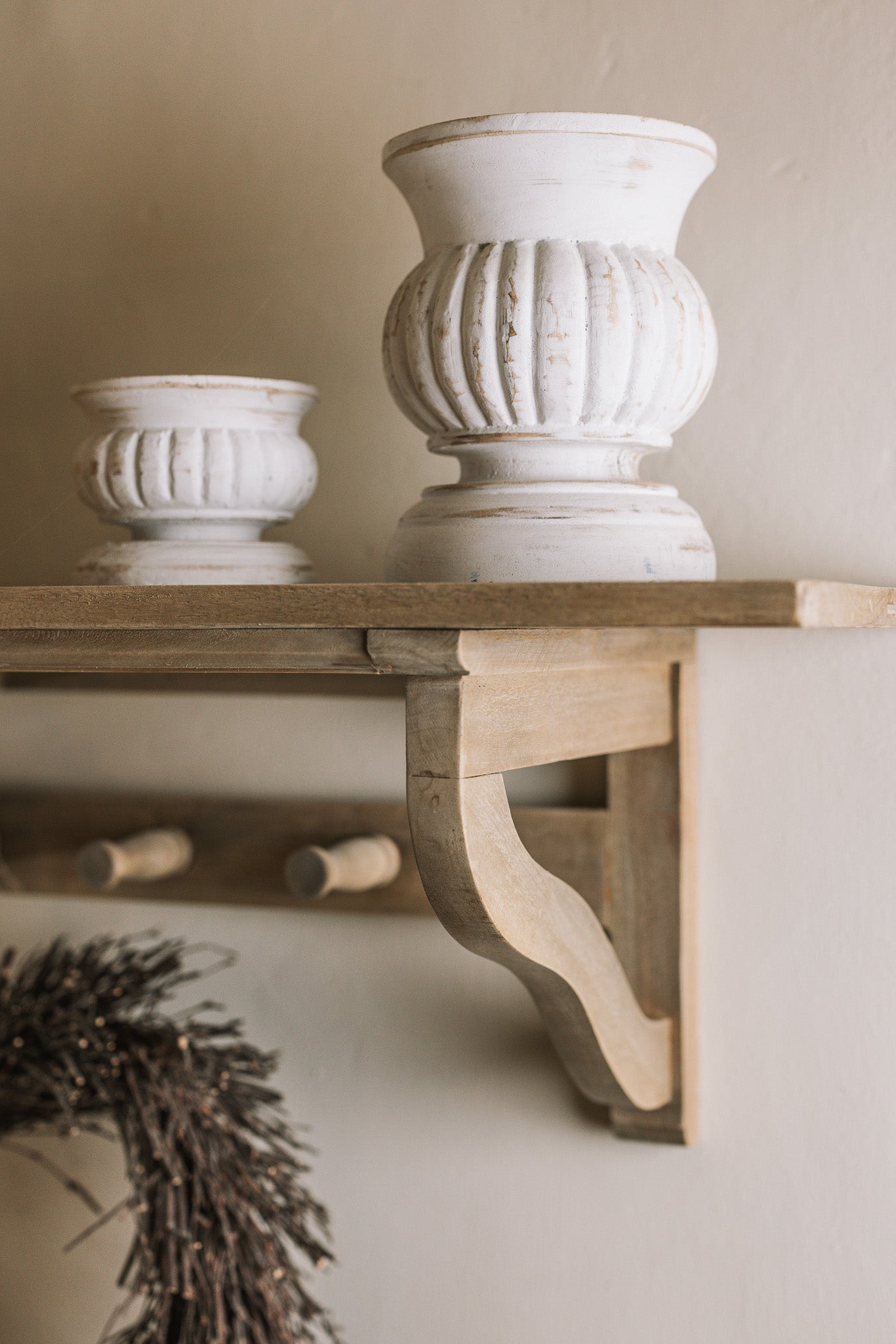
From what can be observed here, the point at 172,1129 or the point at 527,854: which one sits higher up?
the point at 527,854

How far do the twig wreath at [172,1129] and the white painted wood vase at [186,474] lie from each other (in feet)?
0.85

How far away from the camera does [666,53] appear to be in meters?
0.73

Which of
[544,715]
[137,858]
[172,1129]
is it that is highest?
[544,715]

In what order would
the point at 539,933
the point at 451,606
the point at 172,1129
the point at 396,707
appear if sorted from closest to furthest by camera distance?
the point at 451,606 → the point at 539,933 → the point at 172,1129 → the point at 396,707

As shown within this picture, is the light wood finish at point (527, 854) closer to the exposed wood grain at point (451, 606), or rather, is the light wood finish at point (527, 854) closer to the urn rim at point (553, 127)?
the exposed wood grain at point (451, 606)

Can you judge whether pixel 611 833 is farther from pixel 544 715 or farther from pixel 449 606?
pixel 449 606

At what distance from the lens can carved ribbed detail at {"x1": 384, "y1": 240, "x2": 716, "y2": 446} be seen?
54cm

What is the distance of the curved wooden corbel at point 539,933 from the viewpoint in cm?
52

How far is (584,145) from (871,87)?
0.23 meters

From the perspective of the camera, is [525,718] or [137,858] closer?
[525,718]

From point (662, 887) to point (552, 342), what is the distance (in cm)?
32

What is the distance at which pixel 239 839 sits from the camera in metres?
0.84

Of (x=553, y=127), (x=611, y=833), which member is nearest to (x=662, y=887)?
(x=611, y=833)

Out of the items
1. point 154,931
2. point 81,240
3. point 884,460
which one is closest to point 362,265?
point 81,240
